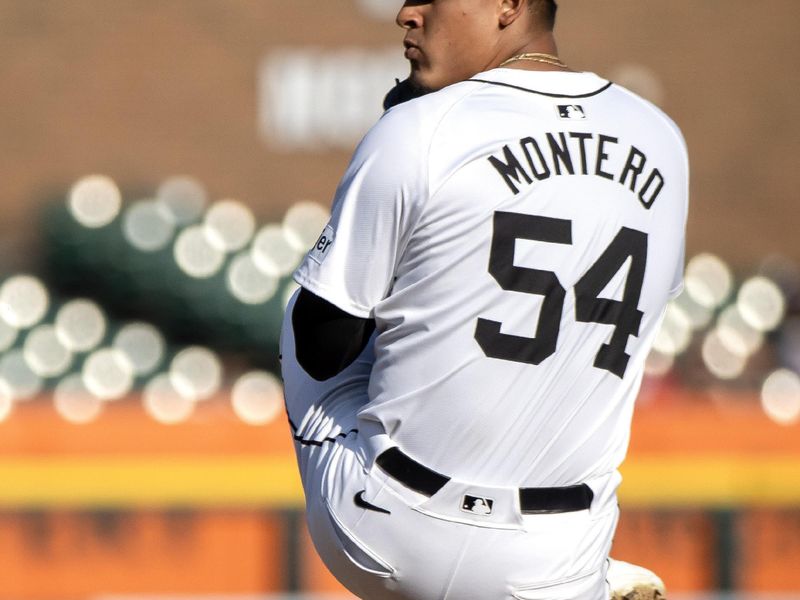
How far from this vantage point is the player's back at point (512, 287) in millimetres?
2006

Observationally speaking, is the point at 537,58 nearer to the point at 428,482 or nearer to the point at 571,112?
the point at 571,112

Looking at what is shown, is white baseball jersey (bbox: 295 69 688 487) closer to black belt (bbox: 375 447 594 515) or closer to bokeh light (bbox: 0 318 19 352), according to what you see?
black belt (bbox: 375 447 594 515)

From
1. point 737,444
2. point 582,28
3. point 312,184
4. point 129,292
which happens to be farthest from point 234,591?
point 582,28

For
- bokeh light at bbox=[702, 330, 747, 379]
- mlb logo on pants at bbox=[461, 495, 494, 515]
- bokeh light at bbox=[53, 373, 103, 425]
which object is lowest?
bokeh light at bbox=[702, 330, 747, 379]

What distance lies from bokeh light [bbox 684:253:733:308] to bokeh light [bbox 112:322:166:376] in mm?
4423

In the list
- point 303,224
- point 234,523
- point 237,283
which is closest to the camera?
point 234,523

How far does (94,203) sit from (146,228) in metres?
0.82

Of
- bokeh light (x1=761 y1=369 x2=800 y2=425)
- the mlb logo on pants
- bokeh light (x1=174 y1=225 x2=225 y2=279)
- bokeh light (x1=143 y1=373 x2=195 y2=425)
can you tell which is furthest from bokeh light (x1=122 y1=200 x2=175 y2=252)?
the mlb logo on pants

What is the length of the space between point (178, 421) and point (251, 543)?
2.49 feet

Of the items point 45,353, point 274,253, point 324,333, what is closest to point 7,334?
point 45,353

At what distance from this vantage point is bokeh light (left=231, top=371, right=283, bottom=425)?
21.5ft

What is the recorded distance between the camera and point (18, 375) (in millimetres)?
9219

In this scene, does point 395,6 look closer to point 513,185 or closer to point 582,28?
point 582,28

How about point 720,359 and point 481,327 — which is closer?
point 481,327
